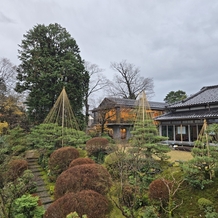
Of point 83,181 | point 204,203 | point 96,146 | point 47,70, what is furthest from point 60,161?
point 47,70

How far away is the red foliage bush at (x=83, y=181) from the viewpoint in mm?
4984

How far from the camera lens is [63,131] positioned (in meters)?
11.0

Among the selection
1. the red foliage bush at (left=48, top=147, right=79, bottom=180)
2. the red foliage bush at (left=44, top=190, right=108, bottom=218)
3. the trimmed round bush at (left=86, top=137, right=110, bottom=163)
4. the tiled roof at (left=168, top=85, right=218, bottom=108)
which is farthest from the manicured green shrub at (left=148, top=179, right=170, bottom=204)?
the tiled roof at (left=168, top=85, right=218, bottom=108)

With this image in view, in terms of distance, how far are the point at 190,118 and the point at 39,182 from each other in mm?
12293

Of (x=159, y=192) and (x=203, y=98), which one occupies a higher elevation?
(x=203, y=98)

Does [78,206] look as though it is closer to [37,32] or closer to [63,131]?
[63,131]

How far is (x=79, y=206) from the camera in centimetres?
385

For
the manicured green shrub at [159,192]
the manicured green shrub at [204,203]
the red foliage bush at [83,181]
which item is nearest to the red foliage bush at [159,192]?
the manicured green shrub at [159,192]

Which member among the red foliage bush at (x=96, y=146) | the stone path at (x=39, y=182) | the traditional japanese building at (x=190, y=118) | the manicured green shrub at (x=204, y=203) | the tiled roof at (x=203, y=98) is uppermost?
the tiled roof at (x=203, y=98)

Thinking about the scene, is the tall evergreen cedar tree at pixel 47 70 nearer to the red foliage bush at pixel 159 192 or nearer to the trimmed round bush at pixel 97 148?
the trimmed round bush at pixel 97 148

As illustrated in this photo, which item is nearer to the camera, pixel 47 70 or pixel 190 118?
pixel 190 118

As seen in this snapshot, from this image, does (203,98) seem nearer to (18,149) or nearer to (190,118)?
Answer: (190,118)

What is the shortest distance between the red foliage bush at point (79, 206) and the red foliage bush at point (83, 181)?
0.89 m

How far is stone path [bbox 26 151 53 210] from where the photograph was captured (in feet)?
21.9
